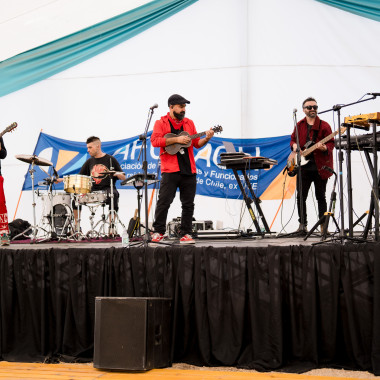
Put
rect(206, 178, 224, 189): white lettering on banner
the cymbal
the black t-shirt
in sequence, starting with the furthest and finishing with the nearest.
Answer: rect(206, 178, 224, 189): white lettering on banner
the black t-shirt
the cymbal

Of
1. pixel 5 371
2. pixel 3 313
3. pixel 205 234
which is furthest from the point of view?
pixel 205 234

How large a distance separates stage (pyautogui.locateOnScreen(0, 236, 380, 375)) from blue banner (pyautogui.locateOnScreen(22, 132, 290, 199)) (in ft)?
11.3

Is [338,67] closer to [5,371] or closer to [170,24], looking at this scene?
[170,24]

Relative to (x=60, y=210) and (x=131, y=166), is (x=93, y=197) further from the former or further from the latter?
(x=131, y=166)

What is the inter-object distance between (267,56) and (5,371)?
6.11 metres

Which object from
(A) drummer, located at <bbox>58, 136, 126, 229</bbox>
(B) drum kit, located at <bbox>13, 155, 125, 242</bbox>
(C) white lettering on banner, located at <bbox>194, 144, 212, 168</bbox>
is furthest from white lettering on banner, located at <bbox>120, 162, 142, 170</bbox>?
(B) drum kit, located at <bbox>13, 155, 125, 242</bbox>

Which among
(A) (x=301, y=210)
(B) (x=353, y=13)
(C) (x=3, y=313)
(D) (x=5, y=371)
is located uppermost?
(B) (x=353, y=13)

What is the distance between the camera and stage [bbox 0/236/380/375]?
11.4 feet

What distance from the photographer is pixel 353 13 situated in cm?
790

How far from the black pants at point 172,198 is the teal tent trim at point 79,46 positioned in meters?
4.10

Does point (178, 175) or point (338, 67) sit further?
point (338, 67)

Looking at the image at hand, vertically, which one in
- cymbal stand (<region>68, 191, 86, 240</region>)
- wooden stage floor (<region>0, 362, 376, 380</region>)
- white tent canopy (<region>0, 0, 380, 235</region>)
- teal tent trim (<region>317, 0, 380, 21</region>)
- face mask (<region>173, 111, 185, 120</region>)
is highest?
teal tent trim (<region>317, 0, 380, 21</region>)

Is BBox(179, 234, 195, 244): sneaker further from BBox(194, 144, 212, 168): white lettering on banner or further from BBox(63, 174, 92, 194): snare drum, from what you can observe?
BBox(194, 144, 212, 168): white lettering on banner

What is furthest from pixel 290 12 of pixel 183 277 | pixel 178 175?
pixel 183 277
